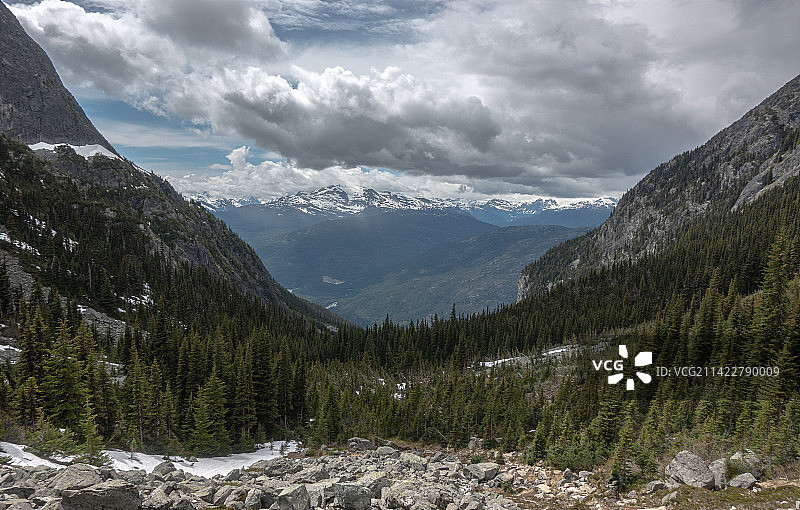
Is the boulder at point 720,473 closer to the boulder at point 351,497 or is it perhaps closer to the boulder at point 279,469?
the boulder at point 351,497

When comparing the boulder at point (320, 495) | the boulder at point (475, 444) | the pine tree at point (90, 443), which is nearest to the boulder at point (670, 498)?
the boulder at point (320, 495)

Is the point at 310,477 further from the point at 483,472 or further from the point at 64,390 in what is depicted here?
the point at 64,390

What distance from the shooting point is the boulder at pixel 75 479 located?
56.3 ft

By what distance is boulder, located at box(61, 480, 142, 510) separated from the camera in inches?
632

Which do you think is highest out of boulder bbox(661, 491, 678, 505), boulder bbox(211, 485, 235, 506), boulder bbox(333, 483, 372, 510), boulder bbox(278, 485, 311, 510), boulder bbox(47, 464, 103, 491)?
boulder bbox(47, 464, 103, 491)

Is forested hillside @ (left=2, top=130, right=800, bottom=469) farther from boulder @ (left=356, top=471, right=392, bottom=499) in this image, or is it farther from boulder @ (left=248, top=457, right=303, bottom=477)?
boulder @ (left=356, top=471, right=392, bottom=499)

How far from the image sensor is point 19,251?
106750mm

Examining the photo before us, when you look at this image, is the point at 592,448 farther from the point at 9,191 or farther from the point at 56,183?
the point at 56,183

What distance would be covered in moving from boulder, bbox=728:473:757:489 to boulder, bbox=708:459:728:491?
0.37 metres

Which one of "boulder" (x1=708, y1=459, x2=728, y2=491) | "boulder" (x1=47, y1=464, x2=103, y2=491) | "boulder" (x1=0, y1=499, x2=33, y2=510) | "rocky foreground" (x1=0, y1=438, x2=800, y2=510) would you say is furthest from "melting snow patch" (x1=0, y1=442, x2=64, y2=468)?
"boulder" (x1=708, y1=459, x2=728, y2=491)

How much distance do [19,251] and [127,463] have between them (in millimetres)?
107561

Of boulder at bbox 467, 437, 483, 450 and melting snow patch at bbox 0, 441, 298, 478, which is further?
boulder at bbox 467, 437, 483, 450

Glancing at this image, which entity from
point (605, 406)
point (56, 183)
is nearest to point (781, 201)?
point (605, 406)

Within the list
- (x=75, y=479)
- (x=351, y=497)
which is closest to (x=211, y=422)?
(x=75, y=479)
